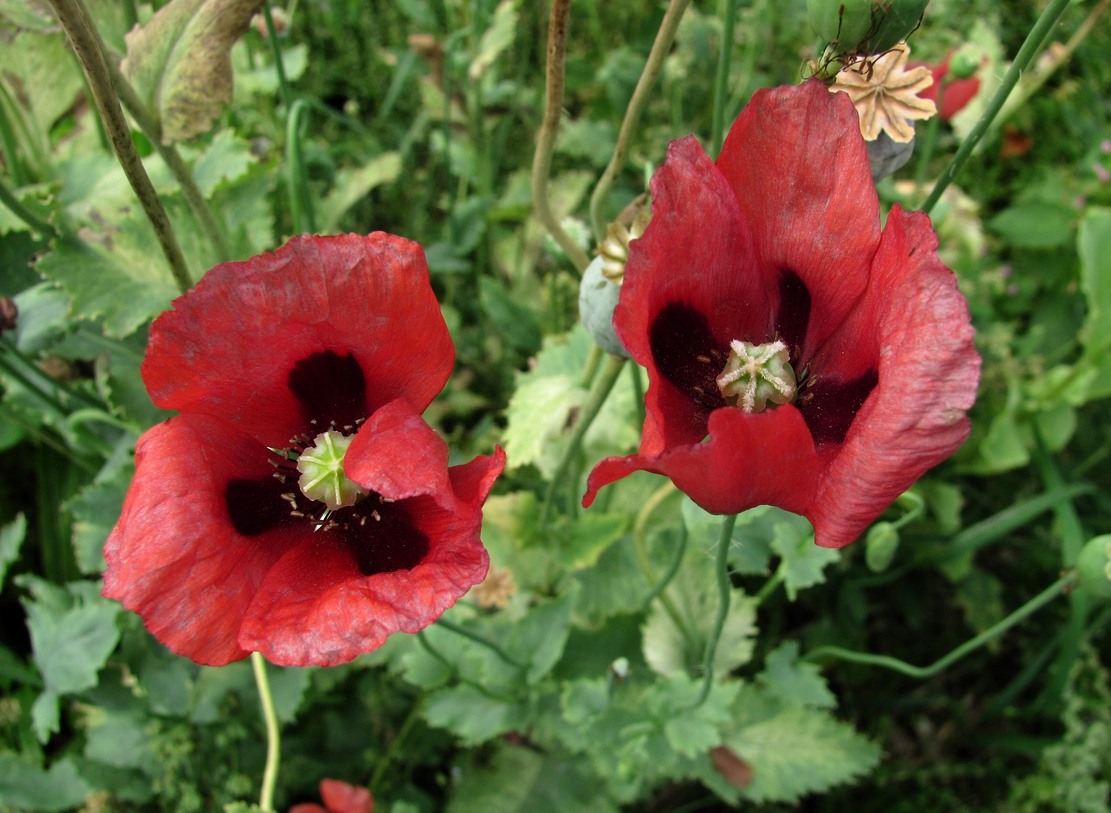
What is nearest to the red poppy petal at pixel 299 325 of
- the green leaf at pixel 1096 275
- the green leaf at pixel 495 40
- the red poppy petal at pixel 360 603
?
the red poppy petal at pixel 360 603

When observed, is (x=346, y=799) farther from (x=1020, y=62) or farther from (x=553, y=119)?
(x=1020, y=62)

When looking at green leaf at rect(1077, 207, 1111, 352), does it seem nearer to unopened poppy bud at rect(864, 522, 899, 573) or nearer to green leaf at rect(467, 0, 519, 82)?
unopened poppy bud at rect(864, 522, 899, 573)

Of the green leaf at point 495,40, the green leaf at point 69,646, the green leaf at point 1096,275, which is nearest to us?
the green leaf at point 69,646

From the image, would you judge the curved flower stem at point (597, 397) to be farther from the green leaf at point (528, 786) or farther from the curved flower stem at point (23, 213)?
the curved flower stem at point (23, 213)

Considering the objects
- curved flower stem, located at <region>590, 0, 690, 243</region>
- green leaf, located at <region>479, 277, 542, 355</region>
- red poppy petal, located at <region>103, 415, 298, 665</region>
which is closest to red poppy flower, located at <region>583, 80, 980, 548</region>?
curved flower stem, located at <region>590, 0, 690, 243</region>

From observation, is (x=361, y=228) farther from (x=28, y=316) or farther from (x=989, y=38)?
(x=989, y=38)

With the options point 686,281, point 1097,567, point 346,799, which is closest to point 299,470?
point 686,281

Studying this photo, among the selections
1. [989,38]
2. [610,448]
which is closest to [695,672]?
[610,448]
